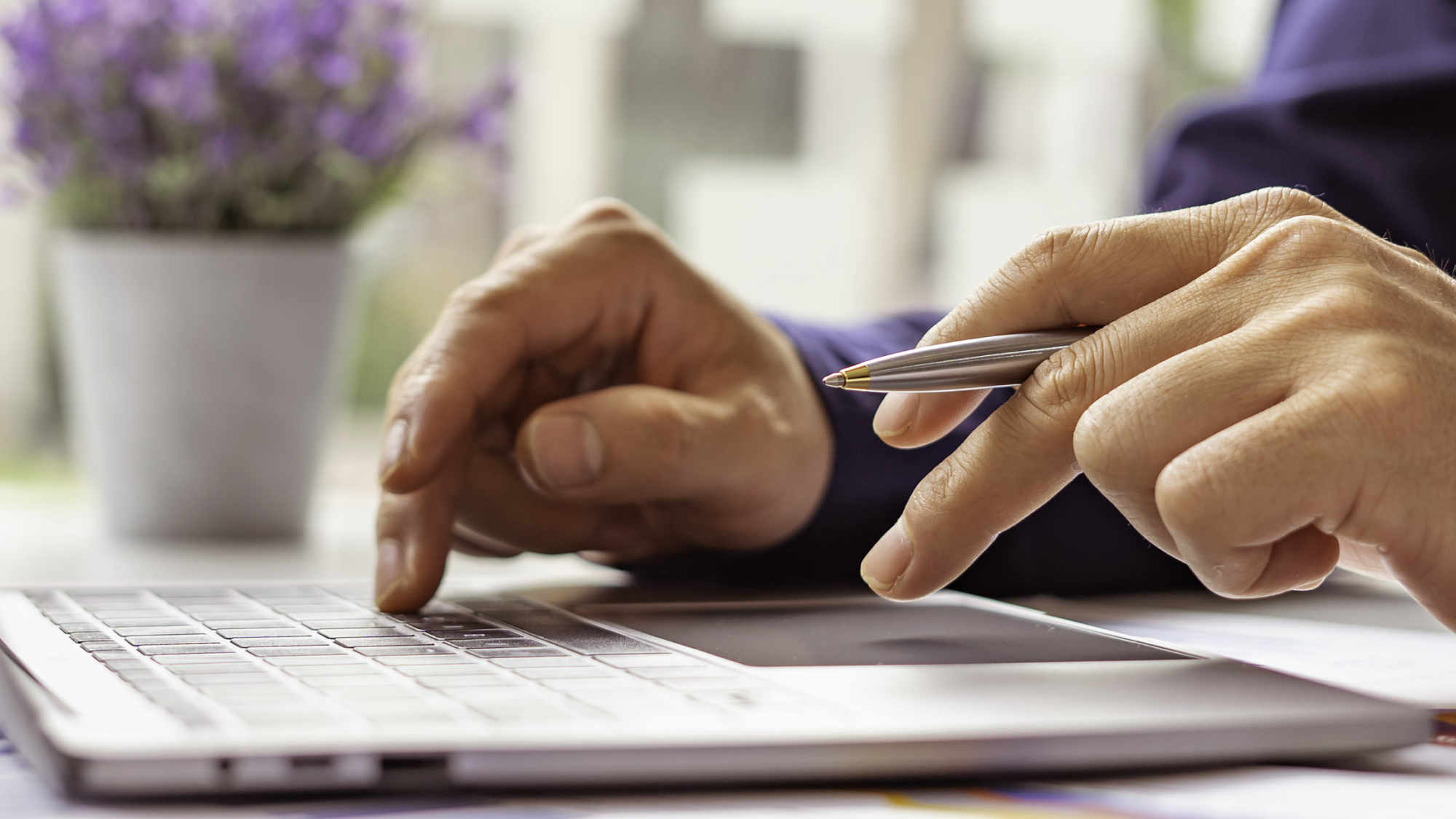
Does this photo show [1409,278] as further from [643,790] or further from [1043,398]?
[643,790]

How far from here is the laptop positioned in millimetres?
321

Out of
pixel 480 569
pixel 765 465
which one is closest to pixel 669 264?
pixel 765 465

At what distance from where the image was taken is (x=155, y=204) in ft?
3.24

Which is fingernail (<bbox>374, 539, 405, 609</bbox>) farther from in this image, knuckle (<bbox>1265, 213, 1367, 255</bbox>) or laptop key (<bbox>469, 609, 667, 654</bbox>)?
knuckle (<bbox>1265, 213, 1367, 255</bbox>)

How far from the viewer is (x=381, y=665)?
425 mm

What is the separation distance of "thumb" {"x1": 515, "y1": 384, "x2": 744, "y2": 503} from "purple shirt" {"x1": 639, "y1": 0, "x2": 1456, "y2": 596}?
3.4 inches

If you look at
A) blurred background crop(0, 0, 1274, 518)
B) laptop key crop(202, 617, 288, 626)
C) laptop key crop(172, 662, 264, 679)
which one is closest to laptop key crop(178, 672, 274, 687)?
laptop key crop(172, 662, 264, 679)

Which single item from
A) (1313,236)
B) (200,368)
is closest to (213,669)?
(1313,236)

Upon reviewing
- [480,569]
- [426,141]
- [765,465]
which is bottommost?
[480,569]

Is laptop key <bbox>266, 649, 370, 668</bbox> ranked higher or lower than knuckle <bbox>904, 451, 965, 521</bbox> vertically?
A: lower

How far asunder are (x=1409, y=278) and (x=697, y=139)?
8.25 ft

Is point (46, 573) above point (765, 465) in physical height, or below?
below

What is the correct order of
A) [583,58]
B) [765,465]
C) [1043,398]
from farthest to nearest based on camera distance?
1. [583,58]
2. [765,465]
3. [1043,398]

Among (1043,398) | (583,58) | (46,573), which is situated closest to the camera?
(1043,398)
